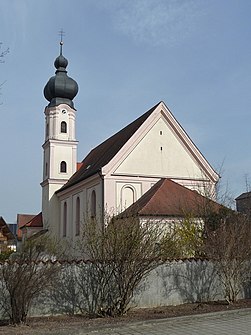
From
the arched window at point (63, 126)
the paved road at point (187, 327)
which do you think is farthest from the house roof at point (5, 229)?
the paved road at point (187, 327)

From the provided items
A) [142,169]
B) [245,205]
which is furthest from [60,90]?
[245,205]

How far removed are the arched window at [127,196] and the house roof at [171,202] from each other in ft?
3.25

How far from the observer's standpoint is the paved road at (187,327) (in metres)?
9.14

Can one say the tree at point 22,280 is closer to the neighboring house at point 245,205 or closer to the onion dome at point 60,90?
the neighboring house at point 245,205

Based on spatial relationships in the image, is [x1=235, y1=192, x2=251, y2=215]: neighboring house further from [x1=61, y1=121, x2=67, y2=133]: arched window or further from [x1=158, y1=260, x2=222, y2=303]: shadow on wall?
[x1=61, y1=121, x2=67, y2=133]: arched window

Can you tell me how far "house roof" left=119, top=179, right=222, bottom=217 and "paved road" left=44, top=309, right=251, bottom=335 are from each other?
365 inches

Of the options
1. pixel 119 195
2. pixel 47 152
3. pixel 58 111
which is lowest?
pixel 119 195

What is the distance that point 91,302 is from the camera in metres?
12.2

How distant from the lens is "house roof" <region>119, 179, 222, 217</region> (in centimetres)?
2114

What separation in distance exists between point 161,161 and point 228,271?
17.1 metres

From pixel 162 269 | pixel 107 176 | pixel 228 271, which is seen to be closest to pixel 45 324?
pixel 162 269

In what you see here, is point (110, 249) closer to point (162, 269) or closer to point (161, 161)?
point (162, 269)

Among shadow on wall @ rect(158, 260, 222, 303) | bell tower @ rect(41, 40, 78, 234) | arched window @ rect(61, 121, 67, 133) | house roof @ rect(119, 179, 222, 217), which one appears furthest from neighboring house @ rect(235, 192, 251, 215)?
arched window @ rect(61, 121, 67, 133)

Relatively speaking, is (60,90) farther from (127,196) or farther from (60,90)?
(127,196)
